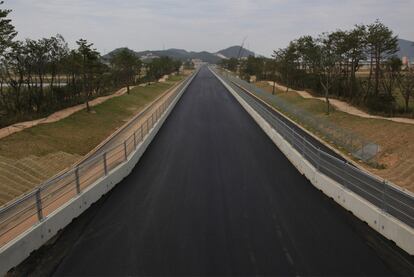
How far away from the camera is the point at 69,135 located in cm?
2450

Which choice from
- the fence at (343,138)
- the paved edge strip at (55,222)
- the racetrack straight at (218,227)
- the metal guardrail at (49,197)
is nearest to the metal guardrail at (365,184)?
the racetrack straight at (218,227)

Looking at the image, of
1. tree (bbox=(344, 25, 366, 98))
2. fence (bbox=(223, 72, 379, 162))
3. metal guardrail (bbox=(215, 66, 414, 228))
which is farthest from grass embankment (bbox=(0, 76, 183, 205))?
tree (bbox=(344, 25, 366, 98))

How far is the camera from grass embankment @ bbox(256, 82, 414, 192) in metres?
17.8

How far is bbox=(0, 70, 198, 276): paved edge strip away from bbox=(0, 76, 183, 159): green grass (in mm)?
6332

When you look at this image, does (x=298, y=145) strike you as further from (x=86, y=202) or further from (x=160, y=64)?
(x=160, y=64)

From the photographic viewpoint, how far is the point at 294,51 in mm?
62438

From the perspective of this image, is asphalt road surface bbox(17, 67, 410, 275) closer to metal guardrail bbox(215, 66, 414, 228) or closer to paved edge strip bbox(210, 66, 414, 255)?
paved edge strip bbox(210, 66, 414, 255)

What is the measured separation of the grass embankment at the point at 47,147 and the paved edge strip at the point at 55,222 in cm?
324

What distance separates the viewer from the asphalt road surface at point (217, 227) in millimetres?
8914

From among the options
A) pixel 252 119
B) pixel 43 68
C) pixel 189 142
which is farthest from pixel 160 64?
pixel 189 142

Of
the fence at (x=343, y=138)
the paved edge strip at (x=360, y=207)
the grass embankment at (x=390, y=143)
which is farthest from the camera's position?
the fence at (x=343, y=138)

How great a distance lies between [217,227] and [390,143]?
1639 centimetres

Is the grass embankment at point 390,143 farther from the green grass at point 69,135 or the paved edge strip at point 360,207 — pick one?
the green grass at point 69,135

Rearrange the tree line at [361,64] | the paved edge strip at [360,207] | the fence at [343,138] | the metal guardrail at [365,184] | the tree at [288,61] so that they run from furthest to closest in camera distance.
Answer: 1. the tree at [288,61]
2. the tree line at [361,64]
3. the fence at [343,138]
4. the metal guardrail at [365,184]
5. the paved edge strip at [360,207]
